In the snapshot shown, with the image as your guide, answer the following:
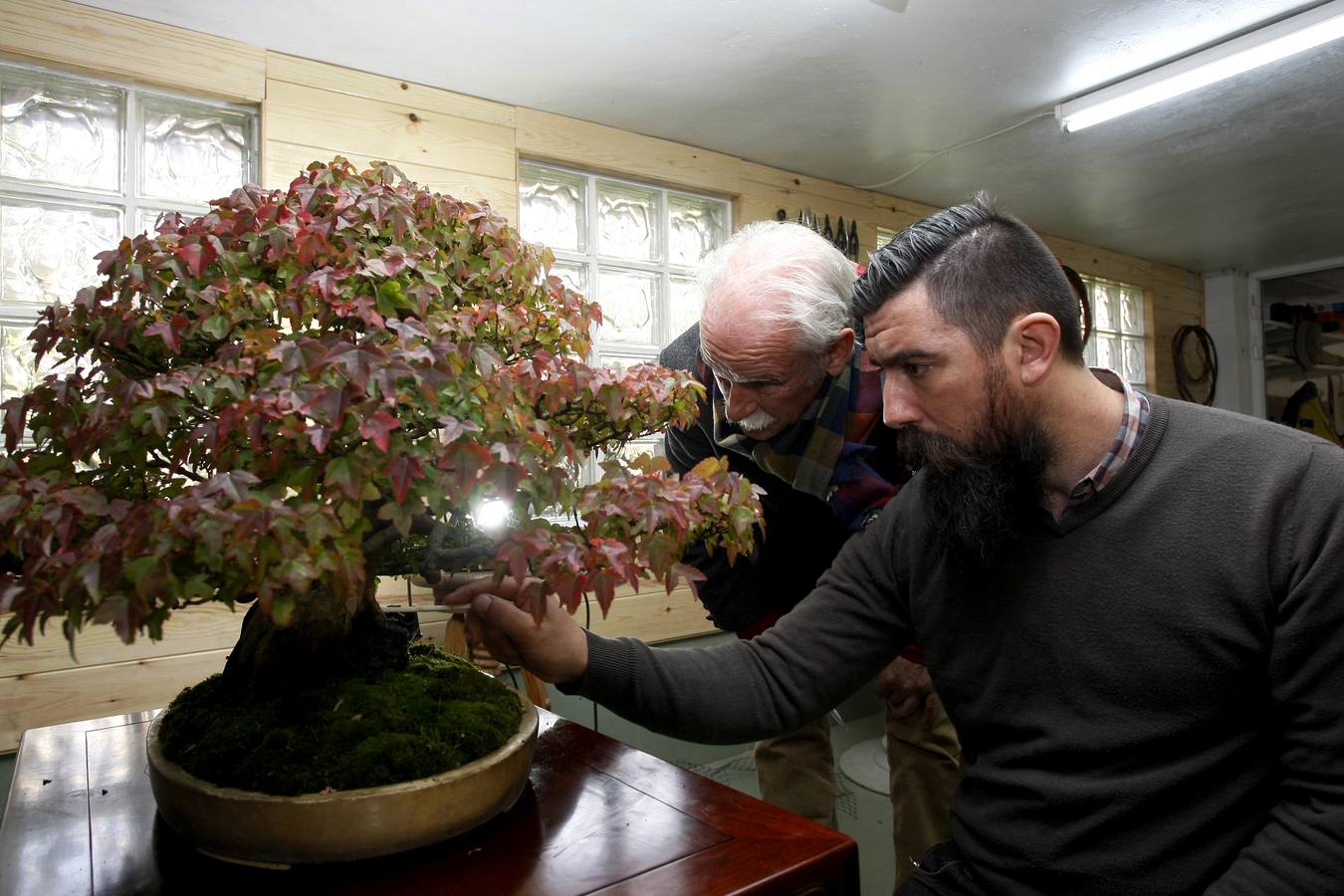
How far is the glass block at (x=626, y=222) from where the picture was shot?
322 cm

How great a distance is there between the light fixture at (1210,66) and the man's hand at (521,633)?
2.83m

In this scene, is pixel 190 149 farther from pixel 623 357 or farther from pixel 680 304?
pixel 680 304

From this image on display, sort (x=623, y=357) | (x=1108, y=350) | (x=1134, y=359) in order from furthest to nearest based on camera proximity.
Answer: (x=1134, y=359)
(x=1108, y=350)
(x=623, y=357)

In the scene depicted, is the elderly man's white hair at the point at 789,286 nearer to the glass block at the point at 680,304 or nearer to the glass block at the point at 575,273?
the glass block at the point at 575,273

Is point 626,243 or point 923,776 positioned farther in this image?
point 626,243

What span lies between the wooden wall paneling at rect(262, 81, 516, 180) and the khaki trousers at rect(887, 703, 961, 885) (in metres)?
2.11

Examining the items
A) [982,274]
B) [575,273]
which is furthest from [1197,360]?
[982,274]

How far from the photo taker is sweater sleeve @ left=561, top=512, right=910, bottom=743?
1.06 m

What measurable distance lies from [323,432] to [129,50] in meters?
2.17

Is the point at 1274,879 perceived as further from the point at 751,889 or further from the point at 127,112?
the point at 127,112

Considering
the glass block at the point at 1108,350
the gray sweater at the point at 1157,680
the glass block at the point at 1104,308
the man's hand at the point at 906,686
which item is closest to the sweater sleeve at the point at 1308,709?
the gray sweater at the point at 1157,680

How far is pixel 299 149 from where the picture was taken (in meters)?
2.49

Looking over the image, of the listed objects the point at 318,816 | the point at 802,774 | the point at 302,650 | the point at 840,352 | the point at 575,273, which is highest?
the point at 575,273

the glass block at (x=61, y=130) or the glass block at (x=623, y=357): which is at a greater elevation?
the glass block at (x=61, y=130)
